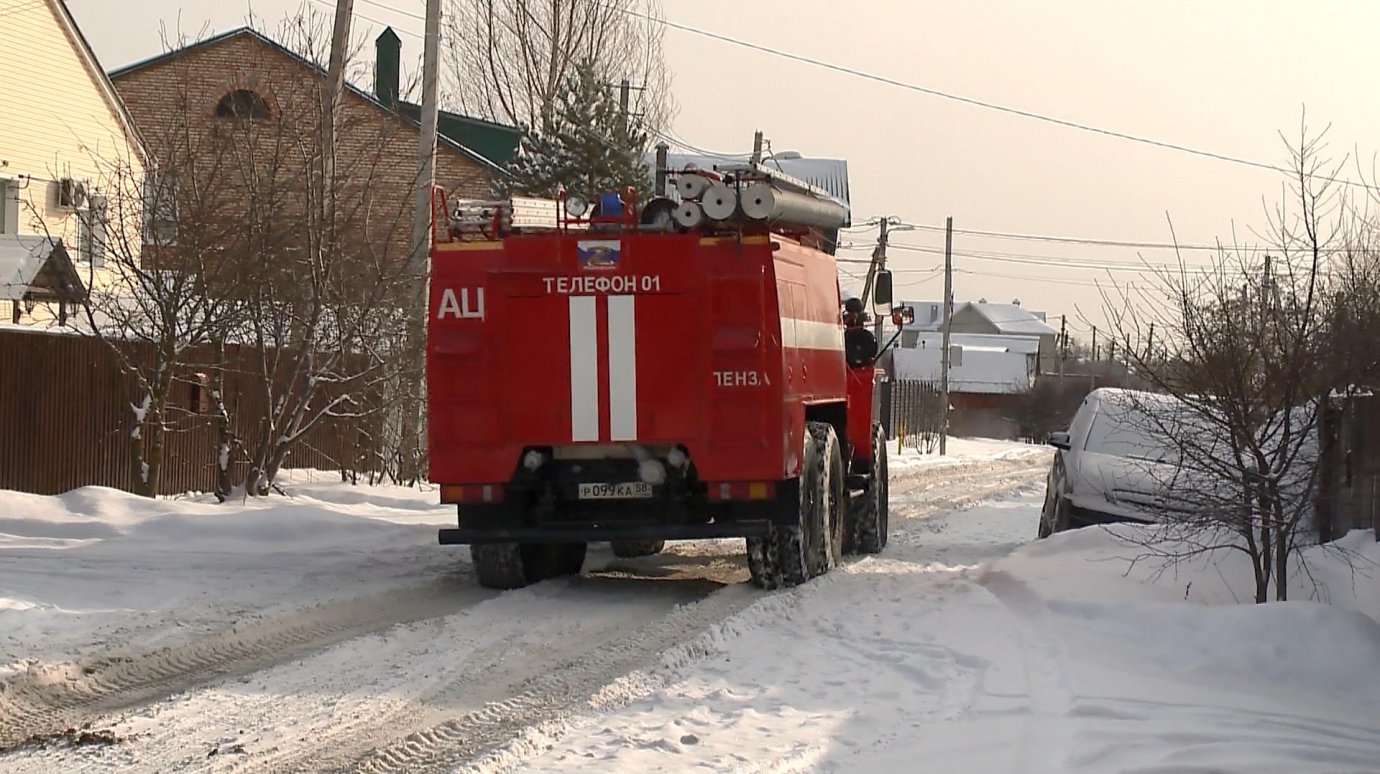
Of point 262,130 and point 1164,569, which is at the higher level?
point 262,130

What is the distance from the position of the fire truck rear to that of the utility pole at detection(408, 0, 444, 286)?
23.0ft

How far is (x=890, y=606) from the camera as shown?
1127 cm

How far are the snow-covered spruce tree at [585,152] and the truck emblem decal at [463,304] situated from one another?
77.8 ft

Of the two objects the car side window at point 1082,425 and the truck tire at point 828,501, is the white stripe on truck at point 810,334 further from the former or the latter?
the car side window at point 1082,425

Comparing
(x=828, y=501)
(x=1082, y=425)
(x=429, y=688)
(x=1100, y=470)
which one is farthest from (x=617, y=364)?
(x=1082, y=425)

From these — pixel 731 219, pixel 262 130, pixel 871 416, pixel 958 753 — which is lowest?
pixel 958 753

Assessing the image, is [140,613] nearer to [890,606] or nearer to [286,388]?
[890,606]

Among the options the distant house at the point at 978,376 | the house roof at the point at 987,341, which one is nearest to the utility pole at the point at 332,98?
the distant house at the point at 978,376

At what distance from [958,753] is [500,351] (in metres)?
5.33

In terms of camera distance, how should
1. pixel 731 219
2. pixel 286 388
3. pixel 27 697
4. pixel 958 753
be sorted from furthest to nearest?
1. pixel 286 388
2. pixel 731 219
3. pixel 27 697
4. pixel 958 753

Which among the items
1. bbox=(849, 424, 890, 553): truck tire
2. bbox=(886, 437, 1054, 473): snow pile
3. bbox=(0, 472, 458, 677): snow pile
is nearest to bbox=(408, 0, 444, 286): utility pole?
bbox=(0, 472, 458, 677): snow pile

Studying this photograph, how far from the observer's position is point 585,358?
1130cm

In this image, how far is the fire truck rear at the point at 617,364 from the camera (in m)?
11.2

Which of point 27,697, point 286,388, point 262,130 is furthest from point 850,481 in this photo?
point 27,697
